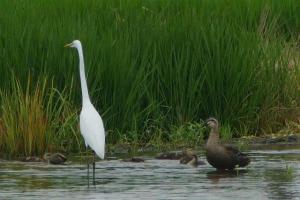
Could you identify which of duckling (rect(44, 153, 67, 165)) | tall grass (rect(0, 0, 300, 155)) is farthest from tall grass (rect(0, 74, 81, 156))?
duckling (rect(44, 153, 67, 165))

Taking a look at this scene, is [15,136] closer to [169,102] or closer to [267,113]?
[169,102]

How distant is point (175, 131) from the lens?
13711mm

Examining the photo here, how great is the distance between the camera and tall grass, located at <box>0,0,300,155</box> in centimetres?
1336

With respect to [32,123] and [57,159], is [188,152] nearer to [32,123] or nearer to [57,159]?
[57,159]

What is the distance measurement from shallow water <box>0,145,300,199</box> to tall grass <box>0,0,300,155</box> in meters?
1.15

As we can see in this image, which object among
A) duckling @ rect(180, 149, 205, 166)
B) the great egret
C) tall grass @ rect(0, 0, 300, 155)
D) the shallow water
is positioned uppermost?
tall grass @ rect(0, 0, 300, 155)

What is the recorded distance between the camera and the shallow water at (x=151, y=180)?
942 centimetres

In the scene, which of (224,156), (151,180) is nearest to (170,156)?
(224,156)

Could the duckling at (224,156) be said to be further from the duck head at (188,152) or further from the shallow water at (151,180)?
the duck head at (188,152)

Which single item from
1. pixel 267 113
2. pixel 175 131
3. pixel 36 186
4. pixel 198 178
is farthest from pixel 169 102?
pixel 36 186

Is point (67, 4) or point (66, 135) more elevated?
point (67, 4)

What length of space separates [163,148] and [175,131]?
1.13 ft

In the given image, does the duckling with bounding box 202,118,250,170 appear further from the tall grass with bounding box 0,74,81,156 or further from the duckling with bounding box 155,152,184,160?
the tall grass with bounding box 0,74,81,156

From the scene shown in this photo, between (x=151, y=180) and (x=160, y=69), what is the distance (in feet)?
12.3
